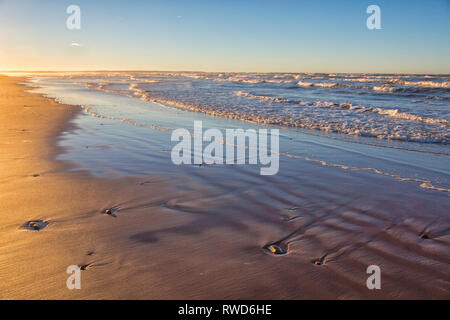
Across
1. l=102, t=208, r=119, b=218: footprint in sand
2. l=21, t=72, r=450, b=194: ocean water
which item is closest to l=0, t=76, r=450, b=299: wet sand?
l=102, t=208, r=119, b=218: footprint in sand

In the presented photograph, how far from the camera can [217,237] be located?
2857mm

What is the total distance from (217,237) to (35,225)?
1757 millimetres

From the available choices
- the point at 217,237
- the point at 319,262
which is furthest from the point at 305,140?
the point at 319,262

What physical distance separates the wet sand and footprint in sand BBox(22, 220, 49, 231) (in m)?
0.01

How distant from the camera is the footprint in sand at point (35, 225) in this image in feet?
9.43

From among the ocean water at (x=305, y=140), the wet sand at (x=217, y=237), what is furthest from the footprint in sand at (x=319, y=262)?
the ocean water at (x=305, y=140)

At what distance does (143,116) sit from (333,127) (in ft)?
20.7

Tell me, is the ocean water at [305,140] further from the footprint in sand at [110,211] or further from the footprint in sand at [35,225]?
the footprint in sand at [35,225]

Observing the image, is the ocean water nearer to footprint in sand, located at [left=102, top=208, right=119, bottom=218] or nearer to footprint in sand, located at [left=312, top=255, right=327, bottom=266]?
footprint in sand, located at [left=102, top=208, right=119, bottom=218]

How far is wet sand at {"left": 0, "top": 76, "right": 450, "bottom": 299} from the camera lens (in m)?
2.17

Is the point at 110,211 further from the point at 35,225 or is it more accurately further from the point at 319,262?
the point at 319,262

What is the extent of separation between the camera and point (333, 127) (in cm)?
905
